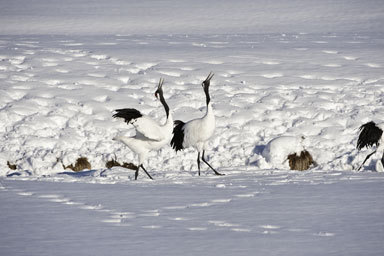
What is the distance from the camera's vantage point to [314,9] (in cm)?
3178

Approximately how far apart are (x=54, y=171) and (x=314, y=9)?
23745 millimetres

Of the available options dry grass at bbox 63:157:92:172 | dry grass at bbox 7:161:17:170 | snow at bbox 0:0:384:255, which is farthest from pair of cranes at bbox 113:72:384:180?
dry grass at bbox 7:161:17:170

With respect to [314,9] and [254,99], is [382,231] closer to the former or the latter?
[254,99]

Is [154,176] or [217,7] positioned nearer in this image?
[154,176]

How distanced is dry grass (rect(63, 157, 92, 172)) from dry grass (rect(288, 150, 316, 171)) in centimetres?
329

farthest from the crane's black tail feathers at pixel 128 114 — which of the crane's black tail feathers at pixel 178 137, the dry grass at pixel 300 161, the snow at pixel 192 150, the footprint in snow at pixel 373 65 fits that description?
the footprint in snow at pixel 373 65

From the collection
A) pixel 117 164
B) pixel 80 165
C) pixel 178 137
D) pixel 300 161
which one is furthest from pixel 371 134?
pixel 80 165

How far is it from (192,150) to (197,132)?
51.4 inches

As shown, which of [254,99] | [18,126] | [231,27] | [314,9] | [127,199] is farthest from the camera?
[314,9]

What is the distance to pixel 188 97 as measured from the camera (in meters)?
13.5

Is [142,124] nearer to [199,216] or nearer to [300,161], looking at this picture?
[199,216]

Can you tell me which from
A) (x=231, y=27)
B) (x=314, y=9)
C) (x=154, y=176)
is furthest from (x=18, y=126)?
(x=314, y=9)

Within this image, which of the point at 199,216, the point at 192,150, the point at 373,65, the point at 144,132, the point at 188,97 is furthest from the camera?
the point at 373,65

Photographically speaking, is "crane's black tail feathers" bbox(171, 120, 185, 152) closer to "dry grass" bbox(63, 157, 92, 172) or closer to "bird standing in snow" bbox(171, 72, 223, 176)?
"bird standing in snow" bbox(171, 72, 223, 176)
